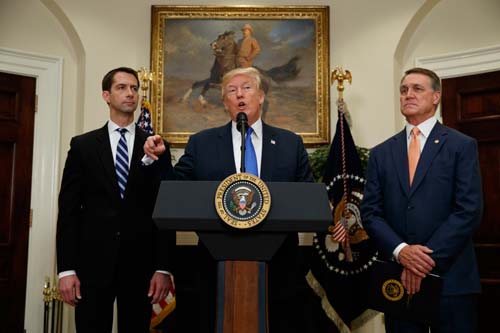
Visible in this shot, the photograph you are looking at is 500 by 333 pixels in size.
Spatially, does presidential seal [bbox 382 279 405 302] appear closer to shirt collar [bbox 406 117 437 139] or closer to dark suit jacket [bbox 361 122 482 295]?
dark suit jacket [bbox 361 122 482 295]

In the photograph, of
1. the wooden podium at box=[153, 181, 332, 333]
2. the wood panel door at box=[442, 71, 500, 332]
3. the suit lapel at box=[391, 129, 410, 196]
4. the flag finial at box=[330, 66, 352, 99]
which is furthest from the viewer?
the flag finial at box=[330, 66, 352, 99]

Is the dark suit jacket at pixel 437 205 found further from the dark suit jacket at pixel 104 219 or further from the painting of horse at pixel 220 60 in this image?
the painting of horse at pixel 220 60

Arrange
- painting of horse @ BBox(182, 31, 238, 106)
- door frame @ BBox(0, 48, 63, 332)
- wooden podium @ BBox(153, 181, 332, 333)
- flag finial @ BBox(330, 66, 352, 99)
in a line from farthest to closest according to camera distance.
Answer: painting of horse @ BBox(182, 31, 238, 106) → door frame @ BBox(0, 48, 63, 332) → flag finial @ BBox(330, 66, 352, 99) → wooden podium @ BBox(153, 181, 332, 333)

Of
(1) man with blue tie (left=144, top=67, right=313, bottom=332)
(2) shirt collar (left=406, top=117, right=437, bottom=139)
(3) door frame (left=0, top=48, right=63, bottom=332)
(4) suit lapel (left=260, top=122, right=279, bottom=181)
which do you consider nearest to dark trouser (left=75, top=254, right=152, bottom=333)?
(1) man with blue tie (left=144, top=67, right=313, bottom=332)

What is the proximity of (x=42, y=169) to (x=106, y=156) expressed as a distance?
7.16 feet

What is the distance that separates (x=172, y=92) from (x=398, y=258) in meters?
2.87

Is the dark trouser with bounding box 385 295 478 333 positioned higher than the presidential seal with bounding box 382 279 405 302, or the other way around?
the presidential seal with bounding box 382 279 405 302

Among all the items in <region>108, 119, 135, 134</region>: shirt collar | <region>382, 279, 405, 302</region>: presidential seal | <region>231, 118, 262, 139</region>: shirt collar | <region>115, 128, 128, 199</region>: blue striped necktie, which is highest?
<region>108, 119, 135, 134</region>: shirt collar

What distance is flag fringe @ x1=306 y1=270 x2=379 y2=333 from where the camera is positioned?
3939 mm

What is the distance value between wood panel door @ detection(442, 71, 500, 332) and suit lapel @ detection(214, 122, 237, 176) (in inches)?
105

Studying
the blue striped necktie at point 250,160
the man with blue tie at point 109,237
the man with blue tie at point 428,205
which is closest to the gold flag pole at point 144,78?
the man with blue tie at point 109,237

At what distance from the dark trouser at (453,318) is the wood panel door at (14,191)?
3.23 meters

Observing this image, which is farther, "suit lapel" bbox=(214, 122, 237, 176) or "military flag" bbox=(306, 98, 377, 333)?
"military flag" bbox=(306, 98, 377, 333)

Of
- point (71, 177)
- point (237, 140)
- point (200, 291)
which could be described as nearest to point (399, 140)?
point (237, 140)
